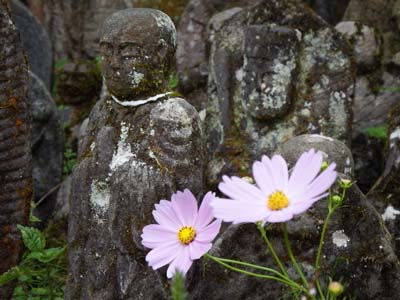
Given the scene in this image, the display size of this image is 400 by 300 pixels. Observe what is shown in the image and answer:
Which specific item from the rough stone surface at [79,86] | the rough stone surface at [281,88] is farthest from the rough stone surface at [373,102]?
the rough stone surface at [79,86]

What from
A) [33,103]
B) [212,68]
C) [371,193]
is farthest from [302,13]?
[33,103]

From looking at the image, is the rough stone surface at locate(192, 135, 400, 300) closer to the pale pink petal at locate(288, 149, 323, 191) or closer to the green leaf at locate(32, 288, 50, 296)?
the green leaf at locate(32, 288, 50, 296)

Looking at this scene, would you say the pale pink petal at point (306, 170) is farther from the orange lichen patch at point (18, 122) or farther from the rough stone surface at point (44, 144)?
the rough stone surface at point (44, 144)

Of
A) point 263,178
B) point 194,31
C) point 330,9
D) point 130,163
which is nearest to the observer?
point 263,178

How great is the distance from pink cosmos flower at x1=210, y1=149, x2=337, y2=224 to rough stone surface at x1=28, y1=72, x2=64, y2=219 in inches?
152

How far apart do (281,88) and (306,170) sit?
3338 millimetres

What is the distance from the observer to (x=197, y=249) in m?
→ 1.09

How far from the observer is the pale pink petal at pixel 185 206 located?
114 centimetres

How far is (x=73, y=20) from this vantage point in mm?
8969

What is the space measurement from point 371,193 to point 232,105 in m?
1.50

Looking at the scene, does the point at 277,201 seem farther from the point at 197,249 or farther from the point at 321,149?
the point at 321,149

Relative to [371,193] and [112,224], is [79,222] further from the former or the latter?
[371,193]

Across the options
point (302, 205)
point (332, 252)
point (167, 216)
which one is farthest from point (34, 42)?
point (302, 205)

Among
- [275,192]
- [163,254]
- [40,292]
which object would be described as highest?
[275,192]
